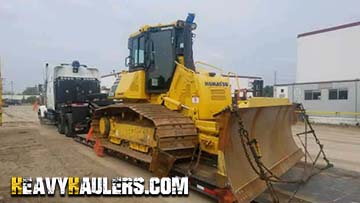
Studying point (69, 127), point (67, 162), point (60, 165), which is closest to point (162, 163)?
point (60, 165)

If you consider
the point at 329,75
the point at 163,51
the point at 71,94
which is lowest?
the point at 71,94

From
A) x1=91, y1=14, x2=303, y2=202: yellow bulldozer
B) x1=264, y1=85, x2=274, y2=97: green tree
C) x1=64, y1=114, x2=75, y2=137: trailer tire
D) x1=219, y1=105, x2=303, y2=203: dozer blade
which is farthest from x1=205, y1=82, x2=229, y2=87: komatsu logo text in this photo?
x1=264, y1=85, x2=274, y2=97: green tree

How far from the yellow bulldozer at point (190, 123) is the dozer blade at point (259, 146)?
0.05ft

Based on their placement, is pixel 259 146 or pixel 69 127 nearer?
pixel 259 146

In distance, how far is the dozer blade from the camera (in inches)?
193

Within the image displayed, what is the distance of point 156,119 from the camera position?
6.38m

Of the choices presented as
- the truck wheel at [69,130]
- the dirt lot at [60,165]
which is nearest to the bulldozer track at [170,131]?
the dirt lot at [60,165]

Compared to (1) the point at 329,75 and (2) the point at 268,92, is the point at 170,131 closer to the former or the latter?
(1) the point at 329,75

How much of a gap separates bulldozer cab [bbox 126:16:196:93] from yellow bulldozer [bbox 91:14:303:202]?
0.02 meters

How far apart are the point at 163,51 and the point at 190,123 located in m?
2.04

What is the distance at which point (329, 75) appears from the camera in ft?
92.8

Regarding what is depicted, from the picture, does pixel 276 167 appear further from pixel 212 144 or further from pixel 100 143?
pixel 100 143

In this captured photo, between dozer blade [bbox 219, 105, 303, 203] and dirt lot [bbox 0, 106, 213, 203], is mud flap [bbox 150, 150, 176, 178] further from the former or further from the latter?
dozer blade [bbox 219, 105, 303, 203]

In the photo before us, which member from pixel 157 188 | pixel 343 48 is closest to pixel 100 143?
pixel 157 188
